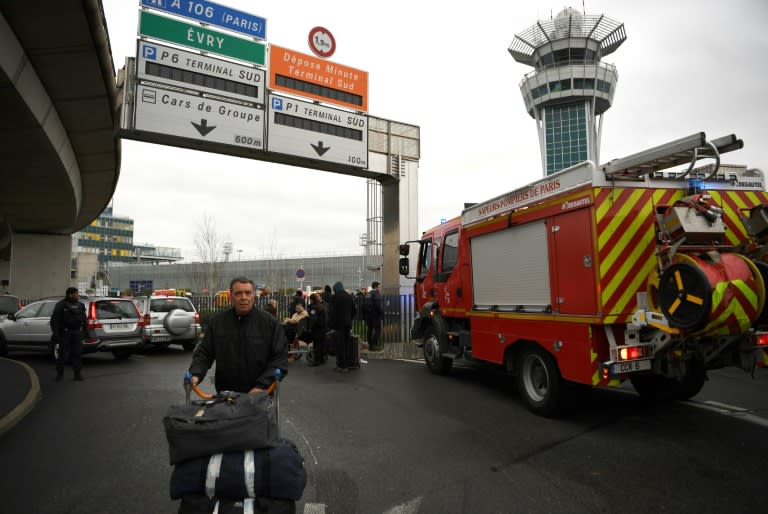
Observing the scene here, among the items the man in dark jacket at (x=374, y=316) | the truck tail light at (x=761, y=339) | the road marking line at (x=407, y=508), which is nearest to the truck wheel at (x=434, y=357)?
the man in dark jacket at (x=374, y=316)

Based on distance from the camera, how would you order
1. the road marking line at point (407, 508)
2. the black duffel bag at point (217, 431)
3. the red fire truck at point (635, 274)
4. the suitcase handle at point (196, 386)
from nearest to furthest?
the black duffel bag at point (217, 431)
the suitcase handle at point (196, 386)
the road marking line at point (407, 508)
the red fire truck at point (635, 274)

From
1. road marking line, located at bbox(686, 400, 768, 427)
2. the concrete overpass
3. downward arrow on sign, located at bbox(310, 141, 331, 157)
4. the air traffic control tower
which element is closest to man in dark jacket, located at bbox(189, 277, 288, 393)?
the concrete overpass

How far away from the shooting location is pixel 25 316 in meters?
11.9

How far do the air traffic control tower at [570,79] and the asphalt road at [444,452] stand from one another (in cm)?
8261

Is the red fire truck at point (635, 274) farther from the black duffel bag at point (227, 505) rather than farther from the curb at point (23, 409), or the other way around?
the curb at point (23, 409)

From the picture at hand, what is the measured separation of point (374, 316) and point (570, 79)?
80348 mm

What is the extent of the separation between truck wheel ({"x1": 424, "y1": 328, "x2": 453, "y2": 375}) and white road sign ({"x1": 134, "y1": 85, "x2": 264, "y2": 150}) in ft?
28.0

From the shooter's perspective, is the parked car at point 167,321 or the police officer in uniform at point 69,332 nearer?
the police officer in uniform at point 69,332

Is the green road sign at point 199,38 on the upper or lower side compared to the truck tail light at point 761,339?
upper

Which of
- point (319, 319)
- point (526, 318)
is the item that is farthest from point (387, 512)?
point (319, 319)

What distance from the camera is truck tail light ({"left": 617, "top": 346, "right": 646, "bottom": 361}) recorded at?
502cm

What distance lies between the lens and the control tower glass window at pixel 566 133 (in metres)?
81.8

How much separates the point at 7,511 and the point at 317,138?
1346 cm

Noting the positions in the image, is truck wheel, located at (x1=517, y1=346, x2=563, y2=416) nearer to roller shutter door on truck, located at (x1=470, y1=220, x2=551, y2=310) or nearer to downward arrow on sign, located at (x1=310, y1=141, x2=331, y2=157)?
roller shutter door on truck, located at (x1=470, y1=220, x2=551, y2=310)
